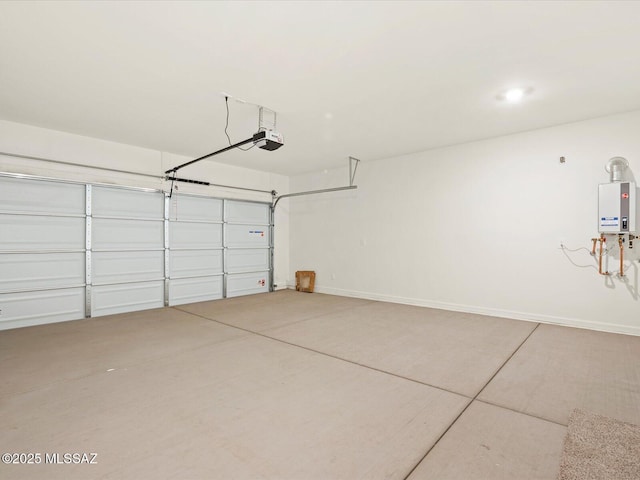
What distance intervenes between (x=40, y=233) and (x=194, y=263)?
8.34ft

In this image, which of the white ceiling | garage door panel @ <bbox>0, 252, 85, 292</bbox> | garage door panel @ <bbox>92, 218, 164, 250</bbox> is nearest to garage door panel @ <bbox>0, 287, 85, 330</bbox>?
garage door panel @ <bbox>0, 252, 85, 292</bbox>

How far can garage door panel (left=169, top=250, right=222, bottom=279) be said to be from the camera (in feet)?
21.2

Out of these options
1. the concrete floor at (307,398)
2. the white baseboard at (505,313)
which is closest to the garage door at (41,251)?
the concrete floor at (307,398)

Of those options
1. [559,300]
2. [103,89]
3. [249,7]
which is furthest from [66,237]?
[559,300]

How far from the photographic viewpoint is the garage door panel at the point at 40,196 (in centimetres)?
468

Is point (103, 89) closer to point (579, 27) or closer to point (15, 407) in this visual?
point (15, 407)

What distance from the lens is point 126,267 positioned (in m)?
5.79

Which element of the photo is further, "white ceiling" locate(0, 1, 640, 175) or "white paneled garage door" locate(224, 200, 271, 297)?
"white paneled garage door" locate(224, 200, 271, 297)

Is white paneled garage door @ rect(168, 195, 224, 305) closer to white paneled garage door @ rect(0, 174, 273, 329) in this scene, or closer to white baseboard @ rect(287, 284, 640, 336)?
white paneled garage door @ rect(0, 174, 273, 329)

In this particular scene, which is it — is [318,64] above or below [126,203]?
above

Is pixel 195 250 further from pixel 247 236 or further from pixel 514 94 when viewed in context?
pixel 514 94

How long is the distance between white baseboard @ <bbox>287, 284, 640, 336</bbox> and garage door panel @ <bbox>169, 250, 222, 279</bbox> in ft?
9.53

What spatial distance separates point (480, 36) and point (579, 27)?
75 centimetres

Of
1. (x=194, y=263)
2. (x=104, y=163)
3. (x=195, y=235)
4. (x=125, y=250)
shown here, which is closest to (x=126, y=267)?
(x=125, y=250)
